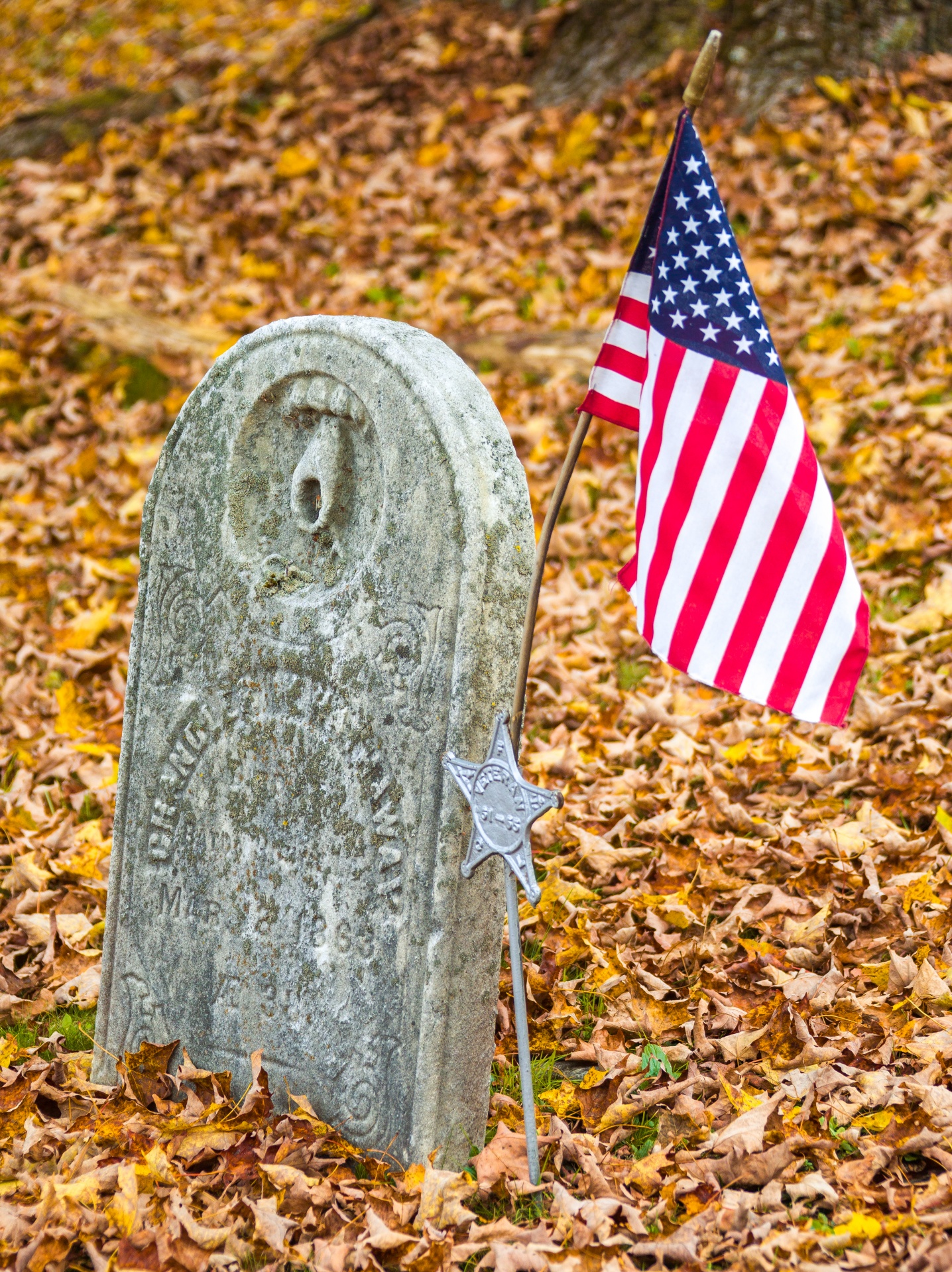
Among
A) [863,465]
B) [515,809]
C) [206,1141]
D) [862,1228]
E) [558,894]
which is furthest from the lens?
[863,465]

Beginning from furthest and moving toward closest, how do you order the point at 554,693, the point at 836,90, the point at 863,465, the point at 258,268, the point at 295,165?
the point at 295,165
the point at 258,268
the point at 836,90
the point at 863,465
the point at 554,693

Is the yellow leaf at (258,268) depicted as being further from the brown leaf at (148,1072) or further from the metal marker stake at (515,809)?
the brown leaf at (148,1072)

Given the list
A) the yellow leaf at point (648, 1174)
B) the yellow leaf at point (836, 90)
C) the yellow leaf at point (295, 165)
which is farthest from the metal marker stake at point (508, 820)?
the yellow leaf at point (295, 165)

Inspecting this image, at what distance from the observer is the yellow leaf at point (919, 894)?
3.08m

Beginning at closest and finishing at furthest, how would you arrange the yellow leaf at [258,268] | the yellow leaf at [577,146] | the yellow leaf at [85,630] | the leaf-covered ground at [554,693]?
the leaf-covered ground at [554,693], the yellow leaf at [85,630], the yellow leaf at [258,268], the yellow leaf at [577,146]

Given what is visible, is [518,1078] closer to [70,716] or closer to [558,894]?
[558,894]

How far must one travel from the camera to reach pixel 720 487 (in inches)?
95.1

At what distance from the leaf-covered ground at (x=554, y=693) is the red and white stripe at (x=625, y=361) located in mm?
1469

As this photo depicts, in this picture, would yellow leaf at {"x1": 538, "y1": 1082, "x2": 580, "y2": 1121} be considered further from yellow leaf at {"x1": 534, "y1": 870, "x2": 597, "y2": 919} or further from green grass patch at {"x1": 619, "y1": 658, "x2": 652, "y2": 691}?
green grass patch at {"x1": 619, "y1": 658, "x2": 652, "y2": 691}

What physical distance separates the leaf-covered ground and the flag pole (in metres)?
0.17

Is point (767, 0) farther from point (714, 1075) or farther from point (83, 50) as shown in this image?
point (714, 1075)

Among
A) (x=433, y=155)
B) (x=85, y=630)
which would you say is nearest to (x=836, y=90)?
(x=433, y=155)

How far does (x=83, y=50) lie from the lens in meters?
10.3

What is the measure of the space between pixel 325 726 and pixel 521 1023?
757 millimetres
